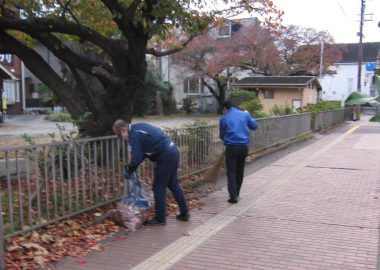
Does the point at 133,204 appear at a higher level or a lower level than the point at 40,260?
higher

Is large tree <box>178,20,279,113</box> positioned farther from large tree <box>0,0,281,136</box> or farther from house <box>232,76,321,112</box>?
large tree <box>0,0,281,136</box>

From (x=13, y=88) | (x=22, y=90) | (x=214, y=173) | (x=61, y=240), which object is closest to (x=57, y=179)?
(x=61, y=240)

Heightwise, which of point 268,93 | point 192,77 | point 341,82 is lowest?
point 268,93

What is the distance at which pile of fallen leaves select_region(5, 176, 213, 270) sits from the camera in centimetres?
478

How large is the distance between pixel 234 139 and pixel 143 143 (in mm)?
2011

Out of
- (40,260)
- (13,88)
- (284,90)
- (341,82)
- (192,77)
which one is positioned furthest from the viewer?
(341,82)

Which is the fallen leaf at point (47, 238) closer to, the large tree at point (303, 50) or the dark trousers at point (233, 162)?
the dark trousers at point (233, 162)

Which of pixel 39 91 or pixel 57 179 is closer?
pixel 57 179

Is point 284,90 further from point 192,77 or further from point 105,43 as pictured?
point 105,43

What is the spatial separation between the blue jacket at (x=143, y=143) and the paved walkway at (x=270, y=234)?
0.93 metres

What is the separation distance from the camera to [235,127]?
7477mm

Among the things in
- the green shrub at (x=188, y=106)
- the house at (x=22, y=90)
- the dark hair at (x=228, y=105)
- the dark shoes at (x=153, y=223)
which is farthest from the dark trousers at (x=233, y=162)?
the green shrub at (x=188, y=106)

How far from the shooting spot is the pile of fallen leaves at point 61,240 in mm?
4777

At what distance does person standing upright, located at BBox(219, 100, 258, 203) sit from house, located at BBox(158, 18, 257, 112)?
28387mm
